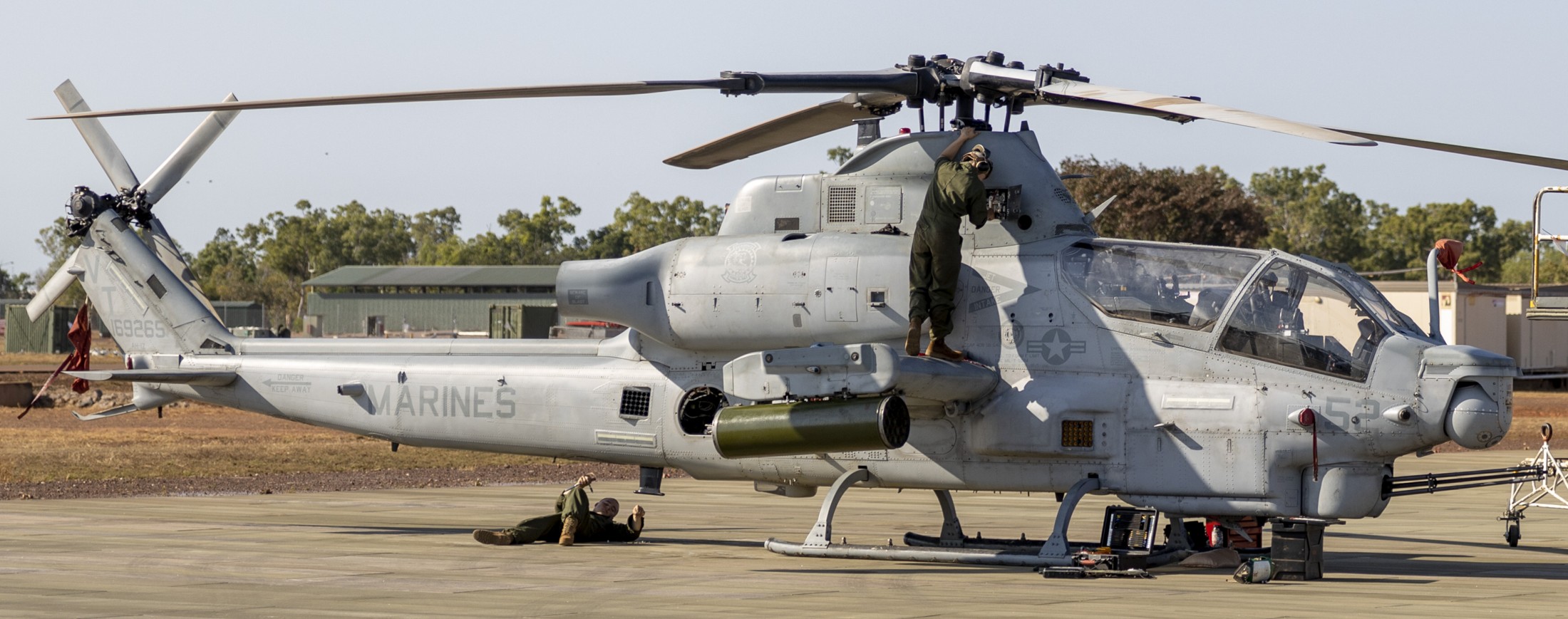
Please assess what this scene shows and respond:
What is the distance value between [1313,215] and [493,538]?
353 ft

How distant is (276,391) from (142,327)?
2.21 meters

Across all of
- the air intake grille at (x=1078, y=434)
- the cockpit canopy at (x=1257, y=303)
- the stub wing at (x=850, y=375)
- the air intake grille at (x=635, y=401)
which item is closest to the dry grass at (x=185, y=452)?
the air intake grille at (x=635, y=401)

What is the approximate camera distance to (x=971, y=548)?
1334 centimetres

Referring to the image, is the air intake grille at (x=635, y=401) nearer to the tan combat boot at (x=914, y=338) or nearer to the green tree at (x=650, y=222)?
the tan combat boot at (x=914, y=338)

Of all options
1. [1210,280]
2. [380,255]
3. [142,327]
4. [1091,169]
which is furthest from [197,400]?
[380,255]

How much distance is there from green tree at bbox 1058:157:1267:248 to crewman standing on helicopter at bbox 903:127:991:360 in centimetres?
5005

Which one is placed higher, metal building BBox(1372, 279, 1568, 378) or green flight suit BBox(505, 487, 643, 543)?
metal building BBox(1372, 279, 1568, 378)

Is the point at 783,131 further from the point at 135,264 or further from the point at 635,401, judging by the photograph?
the point at 135,264

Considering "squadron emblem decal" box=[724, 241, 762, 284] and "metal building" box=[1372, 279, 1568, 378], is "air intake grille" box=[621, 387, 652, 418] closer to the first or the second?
→ "squadron emblem decal" box=[724, 241, 762, 284]

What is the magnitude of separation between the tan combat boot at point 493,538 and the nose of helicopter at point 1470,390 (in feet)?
25.7

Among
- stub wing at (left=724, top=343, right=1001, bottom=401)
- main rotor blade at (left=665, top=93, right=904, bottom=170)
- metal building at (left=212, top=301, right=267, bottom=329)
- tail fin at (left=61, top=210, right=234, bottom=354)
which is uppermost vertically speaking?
metal building at (left=212, top=301, right=267, bottom=329)

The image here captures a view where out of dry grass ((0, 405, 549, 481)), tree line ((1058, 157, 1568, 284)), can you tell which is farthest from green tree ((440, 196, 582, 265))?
dry grass ((0, 405, 549, 481))

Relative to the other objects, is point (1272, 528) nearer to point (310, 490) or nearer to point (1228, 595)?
point (1228, 595)

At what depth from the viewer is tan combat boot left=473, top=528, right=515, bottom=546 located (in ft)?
47.1
